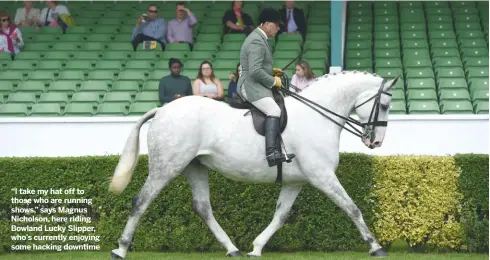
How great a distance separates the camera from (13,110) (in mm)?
17828

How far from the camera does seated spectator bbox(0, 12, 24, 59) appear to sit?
20375 mm

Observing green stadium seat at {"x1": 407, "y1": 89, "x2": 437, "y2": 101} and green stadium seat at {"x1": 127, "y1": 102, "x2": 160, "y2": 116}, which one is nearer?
green stadium seat at {"x1": 127, "y1": 102, "x2": 160, "y2": 116}

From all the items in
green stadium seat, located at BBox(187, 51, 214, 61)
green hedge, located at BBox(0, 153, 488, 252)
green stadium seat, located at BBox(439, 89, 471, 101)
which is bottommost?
green hedge, located at BBox(0, 153, 488, 252)

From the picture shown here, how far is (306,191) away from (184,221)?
56.3 inches

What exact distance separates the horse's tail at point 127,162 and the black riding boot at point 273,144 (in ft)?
4.26

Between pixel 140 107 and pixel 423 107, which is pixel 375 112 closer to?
pixel 423 107

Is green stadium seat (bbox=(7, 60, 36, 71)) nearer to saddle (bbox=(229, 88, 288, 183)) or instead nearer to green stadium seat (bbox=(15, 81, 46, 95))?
green stadium seat (bbox=(15, 81, 46, 95))

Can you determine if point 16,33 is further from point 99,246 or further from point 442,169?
point 442,169

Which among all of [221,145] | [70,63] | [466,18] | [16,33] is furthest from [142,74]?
[221,145]

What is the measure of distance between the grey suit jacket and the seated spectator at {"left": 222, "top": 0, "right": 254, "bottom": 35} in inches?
336

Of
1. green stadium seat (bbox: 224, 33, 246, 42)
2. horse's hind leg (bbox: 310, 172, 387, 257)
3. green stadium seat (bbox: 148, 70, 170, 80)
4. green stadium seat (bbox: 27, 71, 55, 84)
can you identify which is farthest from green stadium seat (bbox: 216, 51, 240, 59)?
horse's hind leg (bbox: 310, 172, 387, 257)

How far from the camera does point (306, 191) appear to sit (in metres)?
12.6

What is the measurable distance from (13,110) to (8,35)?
300cm

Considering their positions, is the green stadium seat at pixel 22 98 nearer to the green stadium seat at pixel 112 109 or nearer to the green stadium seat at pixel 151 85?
the green stadium seat at pixel 112 109
